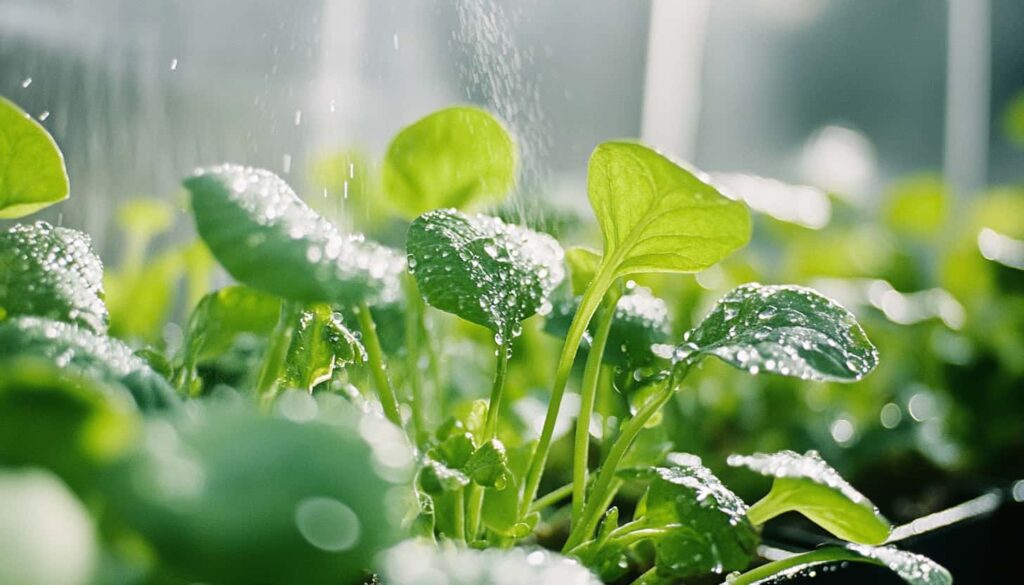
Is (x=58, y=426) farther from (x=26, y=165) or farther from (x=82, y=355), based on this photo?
(x=26, y=165)

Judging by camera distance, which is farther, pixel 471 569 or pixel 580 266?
pixel 580 266

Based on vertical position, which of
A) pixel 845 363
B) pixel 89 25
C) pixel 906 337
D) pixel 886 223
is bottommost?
pixel 906 337

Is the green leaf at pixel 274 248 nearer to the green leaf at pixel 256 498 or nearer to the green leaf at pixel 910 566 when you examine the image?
the green leaf at pixel 256 498

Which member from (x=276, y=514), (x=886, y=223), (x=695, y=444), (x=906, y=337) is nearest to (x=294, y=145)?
(x=276, y=514)

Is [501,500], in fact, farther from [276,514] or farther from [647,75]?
[647,75]

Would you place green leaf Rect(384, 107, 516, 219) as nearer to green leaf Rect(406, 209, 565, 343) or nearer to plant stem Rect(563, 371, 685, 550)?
green leaf Rect(406, 209, 565, 343)

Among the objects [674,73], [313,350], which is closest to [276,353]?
[313,350]
